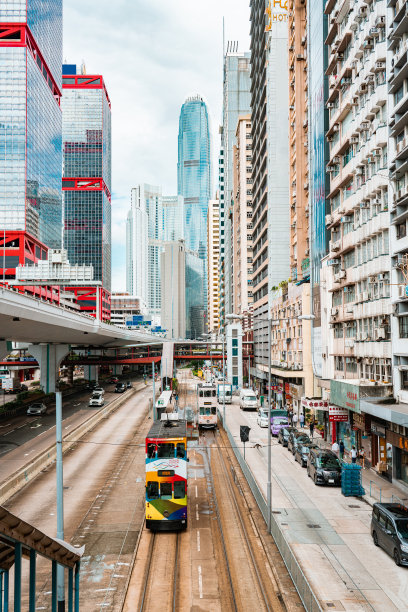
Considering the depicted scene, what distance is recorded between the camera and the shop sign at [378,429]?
32188mm

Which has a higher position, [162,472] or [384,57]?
[384,57]

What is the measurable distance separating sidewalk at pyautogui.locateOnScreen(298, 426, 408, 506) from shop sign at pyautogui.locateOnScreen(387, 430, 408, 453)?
220cm

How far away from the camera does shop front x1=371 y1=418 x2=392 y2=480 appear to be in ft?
105

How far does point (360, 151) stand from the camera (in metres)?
37.3

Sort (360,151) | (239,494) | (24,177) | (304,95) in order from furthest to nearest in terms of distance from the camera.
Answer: (24,177) < (304,95) < (360,151) < (239,494)

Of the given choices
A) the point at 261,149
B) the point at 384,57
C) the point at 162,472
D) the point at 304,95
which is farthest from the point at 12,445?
the point at 261,149

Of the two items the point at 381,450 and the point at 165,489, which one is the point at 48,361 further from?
the point at 165,489

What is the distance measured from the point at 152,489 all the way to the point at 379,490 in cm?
1327

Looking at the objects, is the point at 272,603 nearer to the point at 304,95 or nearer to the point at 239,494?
the point at 239,494

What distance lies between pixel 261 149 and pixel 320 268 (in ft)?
146

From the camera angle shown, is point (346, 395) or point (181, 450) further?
point (346, 395)

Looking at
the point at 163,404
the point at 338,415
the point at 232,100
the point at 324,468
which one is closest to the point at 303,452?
the point at 324,468

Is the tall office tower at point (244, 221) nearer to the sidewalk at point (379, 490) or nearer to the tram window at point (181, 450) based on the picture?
the sidewalk at point (379, 490)

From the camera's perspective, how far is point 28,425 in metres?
54.4
